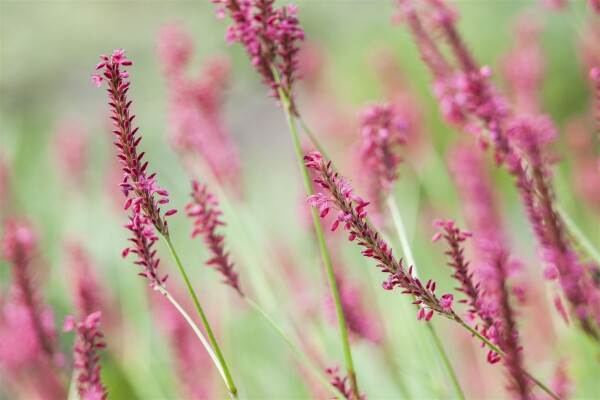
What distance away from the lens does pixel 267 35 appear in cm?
86

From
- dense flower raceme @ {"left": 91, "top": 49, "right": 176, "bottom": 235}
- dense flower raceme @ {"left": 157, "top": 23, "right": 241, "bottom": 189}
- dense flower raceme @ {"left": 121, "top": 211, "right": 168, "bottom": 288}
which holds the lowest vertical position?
dense flower raceme @ {"left": 121, "top": 211, "right": 168, "bottom": 288}

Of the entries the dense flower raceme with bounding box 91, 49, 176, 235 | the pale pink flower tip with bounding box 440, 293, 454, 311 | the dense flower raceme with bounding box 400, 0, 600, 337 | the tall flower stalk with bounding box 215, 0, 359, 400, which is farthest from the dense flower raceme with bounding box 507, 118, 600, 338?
the dense flower raceme with bounding box 91, 49, 176, 235

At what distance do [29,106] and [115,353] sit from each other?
296 centimetres

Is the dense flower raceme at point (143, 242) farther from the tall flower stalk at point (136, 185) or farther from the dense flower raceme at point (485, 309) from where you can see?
the dense flower raceme at point (485, 309)

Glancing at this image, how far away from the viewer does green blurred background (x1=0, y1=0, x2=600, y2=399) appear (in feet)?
5.54

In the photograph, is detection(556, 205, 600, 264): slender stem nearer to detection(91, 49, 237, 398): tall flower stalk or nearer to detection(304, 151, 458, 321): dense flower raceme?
detection(304, 151, 458, 321): dense flower raceme

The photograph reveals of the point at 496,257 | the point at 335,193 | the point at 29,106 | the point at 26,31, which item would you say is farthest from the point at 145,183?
the point at 26,31

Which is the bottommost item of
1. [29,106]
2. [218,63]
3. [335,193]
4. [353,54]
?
[335,193]

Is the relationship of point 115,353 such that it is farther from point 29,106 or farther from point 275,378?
point 29,106

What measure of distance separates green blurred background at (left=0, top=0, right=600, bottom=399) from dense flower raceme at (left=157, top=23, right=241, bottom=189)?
0.15 m

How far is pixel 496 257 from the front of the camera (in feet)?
2.70

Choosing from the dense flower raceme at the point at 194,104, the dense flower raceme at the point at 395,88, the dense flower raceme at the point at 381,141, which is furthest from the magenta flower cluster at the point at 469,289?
the dense flower raceme at the point at 395,88

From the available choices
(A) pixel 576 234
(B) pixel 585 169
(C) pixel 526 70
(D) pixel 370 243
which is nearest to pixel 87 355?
(D) pixel 370 243

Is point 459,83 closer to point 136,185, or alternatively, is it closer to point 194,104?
point 136,185
